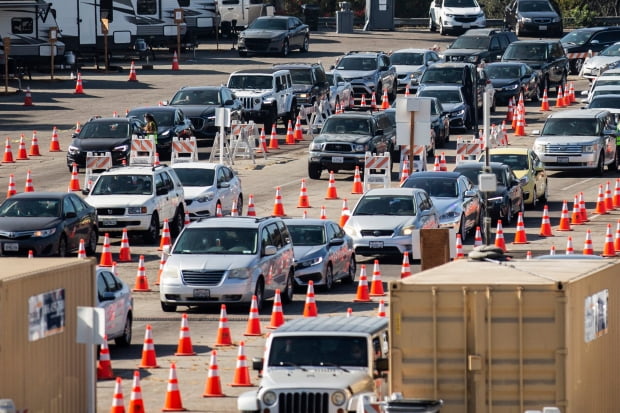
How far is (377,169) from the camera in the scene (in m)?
42.4

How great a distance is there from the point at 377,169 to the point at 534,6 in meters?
39.2

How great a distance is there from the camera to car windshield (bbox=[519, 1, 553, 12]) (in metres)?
79.8

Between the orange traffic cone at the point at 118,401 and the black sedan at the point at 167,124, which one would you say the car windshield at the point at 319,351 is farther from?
the black sedan at the point at 167,124

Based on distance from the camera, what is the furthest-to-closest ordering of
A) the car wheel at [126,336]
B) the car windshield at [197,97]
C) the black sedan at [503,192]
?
the car windshield at [197,97] → the black sedan at [503,192] → the car wheel at [126,336]

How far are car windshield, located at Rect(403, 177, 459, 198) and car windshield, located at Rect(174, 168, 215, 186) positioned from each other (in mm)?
4202

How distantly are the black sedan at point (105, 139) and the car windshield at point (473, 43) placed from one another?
24.4 meters

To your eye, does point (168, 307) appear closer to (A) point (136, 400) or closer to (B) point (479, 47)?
(A) point (136, 400)

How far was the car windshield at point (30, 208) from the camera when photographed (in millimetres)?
32875

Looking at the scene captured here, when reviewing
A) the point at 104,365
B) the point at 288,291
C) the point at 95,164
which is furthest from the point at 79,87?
the point at 104,365

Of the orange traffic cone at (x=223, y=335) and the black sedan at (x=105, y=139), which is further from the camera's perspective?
the black sedan at (x=105, y=139)

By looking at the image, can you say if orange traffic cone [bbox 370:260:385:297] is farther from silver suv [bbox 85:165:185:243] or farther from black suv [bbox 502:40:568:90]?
black suv [bbox 502:40:568:90]

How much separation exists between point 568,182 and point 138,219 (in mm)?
13963

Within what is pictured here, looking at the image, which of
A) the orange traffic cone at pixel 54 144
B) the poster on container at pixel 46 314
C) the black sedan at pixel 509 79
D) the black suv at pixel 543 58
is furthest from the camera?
the black suv at pixel 543 58

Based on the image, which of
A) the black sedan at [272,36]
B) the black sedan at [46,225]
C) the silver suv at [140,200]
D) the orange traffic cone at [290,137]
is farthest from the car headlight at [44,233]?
the black sedan at [272,36]
